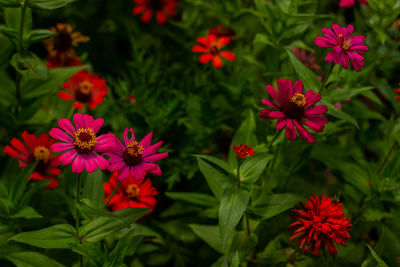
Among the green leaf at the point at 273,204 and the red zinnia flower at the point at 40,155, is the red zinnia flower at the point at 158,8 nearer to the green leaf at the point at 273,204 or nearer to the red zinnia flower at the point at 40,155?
the red zinnia flower at the point at 40,155

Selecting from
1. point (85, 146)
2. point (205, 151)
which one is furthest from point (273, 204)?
point (85, 146)

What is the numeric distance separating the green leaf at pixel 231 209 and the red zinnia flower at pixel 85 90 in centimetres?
61

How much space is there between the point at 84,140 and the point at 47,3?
41cm

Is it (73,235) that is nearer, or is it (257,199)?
(73,235)

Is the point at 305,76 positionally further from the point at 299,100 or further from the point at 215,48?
the point at 215,48

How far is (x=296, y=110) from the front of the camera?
0.87m

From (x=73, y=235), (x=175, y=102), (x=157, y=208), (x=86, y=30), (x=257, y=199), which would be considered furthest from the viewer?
(x=86, y=30)

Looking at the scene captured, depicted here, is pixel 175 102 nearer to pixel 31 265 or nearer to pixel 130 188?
pixel 130 188

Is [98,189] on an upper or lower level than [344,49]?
lower

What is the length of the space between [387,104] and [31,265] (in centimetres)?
179

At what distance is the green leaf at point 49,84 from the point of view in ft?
3.89

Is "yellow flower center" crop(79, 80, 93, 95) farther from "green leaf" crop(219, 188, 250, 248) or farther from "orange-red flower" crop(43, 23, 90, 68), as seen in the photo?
"green leaf" crop(219, 188, 250, 248)

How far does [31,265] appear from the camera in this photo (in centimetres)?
89

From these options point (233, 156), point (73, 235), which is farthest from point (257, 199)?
point (73, 235)
